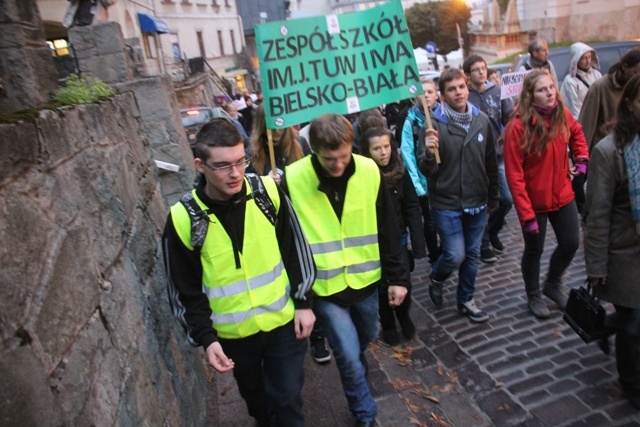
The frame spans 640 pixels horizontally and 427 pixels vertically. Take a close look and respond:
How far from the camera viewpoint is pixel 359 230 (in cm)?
309

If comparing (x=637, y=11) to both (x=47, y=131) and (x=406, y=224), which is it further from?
(x=47, y=131)

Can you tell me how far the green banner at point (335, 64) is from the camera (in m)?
3.79

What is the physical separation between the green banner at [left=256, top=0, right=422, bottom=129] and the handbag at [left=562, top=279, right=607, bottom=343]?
182 cm

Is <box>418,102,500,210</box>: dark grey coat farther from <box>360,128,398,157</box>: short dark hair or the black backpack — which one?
the black backpack

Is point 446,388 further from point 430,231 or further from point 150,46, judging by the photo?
point 150,46

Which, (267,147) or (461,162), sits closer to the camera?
(461,162)

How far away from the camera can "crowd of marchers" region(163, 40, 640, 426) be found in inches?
→ 102

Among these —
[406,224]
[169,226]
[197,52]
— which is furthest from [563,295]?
[197,52]

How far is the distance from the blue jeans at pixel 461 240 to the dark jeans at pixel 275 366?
6.06 ft

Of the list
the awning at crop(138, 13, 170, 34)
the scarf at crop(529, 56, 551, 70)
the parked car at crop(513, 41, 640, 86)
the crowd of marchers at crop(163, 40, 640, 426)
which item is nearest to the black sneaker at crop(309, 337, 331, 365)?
the crowd of marchers at crop(163, 40, 640, 426)

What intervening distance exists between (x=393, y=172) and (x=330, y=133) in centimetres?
139

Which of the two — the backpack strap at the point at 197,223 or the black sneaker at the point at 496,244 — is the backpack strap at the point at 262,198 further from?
the black sneaker at the point at 496,244

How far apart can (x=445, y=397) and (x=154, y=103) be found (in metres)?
3.61

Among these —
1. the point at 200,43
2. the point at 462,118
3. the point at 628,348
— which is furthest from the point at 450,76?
the point at 200,43
